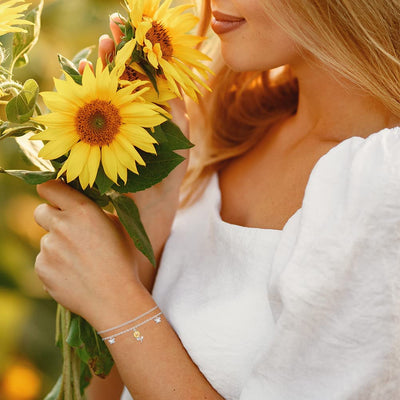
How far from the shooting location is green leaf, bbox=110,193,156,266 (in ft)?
2.90

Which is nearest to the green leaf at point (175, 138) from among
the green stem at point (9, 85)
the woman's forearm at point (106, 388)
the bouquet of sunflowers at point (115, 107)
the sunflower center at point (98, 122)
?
the bouquet of sunflowers at point (115, 107)

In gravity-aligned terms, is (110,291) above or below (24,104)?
below

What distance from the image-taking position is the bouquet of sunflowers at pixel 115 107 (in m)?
0.77

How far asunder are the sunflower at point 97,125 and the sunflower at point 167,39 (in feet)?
0.16

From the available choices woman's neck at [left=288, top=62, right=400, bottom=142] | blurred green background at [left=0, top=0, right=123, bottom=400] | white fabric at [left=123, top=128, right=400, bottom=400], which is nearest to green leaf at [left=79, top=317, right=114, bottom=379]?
white fabric at [left=123, top=128, right=400, bottom=400]

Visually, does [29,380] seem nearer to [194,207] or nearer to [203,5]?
[194,207]

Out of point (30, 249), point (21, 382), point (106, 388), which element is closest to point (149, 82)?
point (106, 388)

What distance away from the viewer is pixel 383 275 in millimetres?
781

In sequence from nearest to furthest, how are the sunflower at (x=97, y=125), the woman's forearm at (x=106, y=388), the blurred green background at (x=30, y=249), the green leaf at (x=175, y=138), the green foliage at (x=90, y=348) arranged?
the sunflower at (x=97, y=125) < the green leaf at (x=175, y=138) < the green foliage at (x=90, y=348) < the woman's forearm at (x=106, y=388) < the blurred green background at (x=30, y=249)

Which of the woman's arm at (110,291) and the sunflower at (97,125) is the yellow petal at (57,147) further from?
the woman's arm at (110,291)

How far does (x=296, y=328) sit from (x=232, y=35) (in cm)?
47

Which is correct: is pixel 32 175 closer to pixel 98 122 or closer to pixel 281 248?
pixel 98 122

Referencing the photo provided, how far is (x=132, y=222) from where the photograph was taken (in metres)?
0.90

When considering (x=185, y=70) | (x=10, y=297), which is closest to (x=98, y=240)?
(x=185, y=70)
